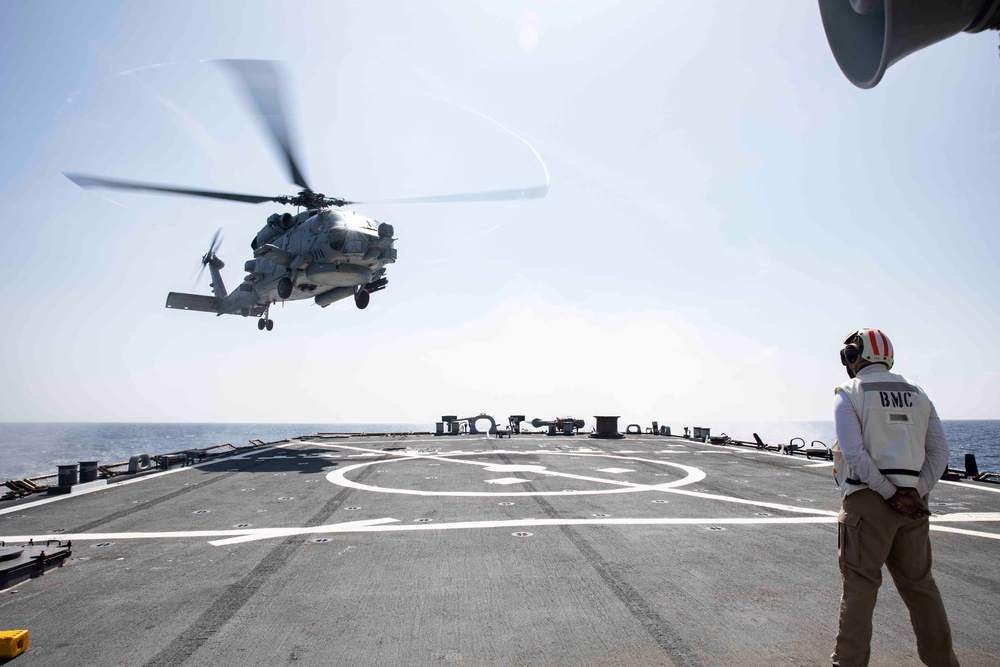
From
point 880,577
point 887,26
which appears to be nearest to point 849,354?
point 880,577

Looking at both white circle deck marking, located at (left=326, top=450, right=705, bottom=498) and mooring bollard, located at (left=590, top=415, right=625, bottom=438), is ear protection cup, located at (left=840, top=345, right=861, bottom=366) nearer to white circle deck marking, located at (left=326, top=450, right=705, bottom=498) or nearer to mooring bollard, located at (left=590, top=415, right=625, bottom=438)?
Answer: white circle deck marking, located at (left=326, top=450, right=705, bottom=498)

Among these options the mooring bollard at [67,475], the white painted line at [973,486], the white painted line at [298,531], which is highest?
the white painted line at [973,486]

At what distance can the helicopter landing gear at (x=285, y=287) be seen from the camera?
2730 centimetres

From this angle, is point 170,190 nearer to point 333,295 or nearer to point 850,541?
point 333,295

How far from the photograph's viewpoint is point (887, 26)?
314 centimetres

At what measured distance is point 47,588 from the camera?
6.13 m

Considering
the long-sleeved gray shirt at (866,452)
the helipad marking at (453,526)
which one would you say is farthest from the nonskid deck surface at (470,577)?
the long-sleeved gray shirt at (866,452)

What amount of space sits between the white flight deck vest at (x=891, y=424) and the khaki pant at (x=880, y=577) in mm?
219

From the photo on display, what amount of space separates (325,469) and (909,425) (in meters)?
15.9

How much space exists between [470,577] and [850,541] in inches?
160

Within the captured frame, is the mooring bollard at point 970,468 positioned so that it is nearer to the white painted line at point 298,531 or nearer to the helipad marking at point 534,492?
the helipad marking at point 534,492

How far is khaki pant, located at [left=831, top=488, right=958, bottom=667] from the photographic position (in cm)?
364

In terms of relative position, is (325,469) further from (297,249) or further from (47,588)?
(297,249)

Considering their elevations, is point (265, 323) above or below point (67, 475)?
above
